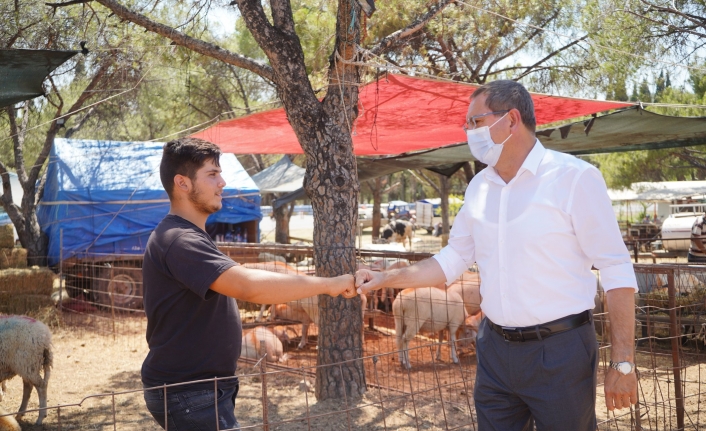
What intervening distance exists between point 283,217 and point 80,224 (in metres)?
8.30

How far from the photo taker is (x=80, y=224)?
1230cm

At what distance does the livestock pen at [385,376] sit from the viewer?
15.3 feet

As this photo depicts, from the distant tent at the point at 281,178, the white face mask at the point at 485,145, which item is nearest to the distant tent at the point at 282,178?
the distant tent at the point at 281,178

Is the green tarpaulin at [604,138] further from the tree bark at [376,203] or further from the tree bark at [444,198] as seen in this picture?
the tree bark at [376,203]

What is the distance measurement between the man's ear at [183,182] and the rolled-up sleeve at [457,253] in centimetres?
115

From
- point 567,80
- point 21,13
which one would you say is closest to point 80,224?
point 21,13

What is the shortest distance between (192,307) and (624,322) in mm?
1627

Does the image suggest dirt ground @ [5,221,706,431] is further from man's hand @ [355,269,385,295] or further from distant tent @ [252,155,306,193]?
distant tent @ [252,155,306,193]

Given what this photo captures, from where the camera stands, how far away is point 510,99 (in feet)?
8.30

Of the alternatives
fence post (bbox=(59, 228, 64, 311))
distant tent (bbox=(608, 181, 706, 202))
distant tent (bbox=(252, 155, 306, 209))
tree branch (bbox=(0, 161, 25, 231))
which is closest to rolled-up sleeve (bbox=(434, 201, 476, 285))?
fence post (bbox=(59, 228, 64, 311))

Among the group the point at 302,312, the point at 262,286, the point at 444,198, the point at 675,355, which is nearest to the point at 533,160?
the point at 262,286

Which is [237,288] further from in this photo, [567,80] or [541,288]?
[567,80]

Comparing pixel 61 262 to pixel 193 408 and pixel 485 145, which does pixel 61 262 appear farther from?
pixel 485 145

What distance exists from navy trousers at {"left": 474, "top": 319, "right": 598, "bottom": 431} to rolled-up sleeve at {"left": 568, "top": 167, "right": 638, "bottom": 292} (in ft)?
0.78
